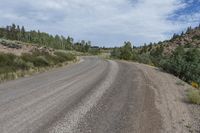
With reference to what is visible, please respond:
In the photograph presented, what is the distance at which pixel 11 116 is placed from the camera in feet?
30.6

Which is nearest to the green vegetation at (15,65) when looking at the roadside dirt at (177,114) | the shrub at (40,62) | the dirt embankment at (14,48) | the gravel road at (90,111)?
the shrub at (40,62)

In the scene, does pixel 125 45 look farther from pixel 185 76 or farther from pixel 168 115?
pixel 168 115

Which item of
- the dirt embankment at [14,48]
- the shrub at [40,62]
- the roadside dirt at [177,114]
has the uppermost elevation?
the dirt embankment at [14,48]

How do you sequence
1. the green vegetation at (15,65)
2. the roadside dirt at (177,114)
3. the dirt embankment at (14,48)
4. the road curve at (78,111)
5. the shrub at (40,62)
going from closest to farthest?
the road curve at (78,111)
the roadside dirt at (177,114)
the green vegetation at (15,65)
the shrub at (40,62)
the dirt embankment at (14,48)

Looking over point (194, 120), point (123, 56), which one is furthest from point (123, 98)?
point (123, 56)

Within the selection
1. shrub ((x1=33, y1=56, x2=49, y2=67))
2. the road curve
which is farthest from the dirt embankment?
the road curve

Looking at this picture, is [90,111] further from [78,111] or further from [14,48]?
[14,48]

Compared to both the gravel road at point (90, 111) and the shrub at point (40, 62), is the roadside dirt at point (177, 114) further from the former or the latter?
the shrub at point (40, 62)

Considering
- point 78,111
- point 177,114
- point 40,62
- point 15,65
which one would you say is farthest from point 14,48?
point 177,114

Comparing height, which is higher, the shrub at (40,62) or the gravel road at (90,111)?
the gravel road at (90,111)

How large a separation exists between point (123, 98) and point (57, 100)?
9.44ft

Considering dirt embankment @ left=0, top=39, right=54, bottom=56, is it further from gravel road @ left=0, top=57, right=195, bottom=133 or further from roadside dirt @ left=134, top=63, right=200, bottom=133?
roadside dirt @ left=134, top=63, right=200, bottom=133

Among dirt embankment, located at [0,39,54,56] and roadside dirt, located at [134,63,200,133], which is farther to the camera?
dirt embankment, located at [0,39,54,56]

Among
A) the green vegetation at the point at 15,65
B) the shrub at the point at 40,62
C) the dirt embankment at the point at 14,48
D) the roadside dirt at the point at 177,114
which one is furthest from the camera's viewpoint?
the dirt embankment at the point at 14,48
